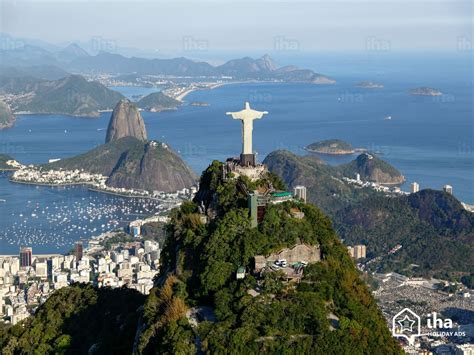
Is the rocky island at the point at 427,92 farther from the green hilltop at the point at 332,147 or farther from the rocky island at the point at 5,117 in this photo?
the rocky island at the point at 5,117

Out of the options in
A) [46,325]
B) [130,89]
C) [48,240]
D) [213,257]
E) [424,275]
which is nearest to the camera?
[213,257]

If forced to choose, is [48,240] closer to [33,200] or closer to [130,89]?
[33,200]

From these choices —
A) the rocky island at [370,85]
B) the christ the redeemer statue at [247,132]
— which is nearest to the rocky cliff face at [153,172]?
the christ the redeemer statue at [247,132]

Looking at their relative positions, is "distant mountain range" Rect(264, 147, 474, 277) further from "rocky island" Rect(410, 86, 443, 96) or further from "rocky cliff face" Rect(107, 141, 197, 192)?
"rocky island" Rect(410, 86, 443, 96)

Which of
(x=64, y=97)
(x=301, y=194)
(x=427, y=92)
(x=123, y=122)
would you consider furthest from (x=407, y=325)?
(x=427, y=92)

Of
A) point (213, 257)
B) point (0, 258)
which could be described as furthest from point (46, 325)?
point (0, 258)
